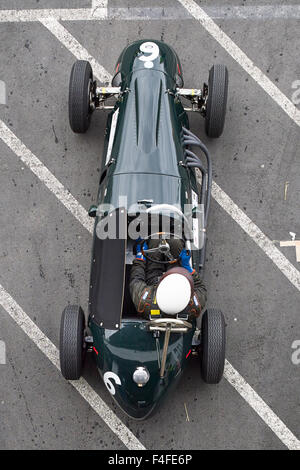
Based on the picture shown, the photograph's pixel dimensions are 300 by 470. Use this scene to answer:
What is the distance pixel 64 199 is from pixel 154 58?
5.95ft

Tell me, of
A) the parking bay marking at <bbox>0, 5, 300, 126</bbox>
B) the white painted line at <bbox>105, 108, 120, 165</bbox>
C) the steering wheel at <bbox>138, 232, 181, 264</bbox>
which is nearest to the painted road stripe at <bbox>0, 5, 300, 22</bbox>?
the parking bay marking at <bbox>0, 5, 300, 126</bbox>

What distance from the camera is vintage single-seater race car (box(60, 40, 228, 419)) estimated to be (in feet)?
15.9

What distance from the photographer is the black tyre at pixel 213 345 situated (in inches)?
204

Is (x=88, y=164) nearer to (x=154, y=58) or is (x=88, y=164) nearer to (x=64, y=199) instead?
(x=64, y=199)

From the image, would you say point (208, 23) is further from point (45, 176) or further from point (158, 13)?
point (45, 176)

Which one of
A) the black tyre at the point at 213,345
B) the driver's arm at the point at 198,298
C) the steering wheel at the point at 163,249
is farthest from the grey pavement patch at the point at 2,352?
the driver's arm at the point at 198,298

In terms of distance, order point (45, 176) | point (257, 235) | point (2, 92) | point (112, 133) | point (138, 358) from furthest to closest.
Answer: point (2, 92) < point (45, 176) < point (257, 235) < point (112, 133) < point (138, 358)

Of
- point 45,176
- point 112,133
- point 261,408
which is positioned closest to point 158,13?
point 112,133

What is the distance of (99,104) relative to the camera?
6164mm

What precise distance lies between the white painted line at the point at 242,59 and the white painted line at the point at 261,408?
2.95 metres

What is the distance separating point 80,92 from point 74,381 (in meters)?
3.07

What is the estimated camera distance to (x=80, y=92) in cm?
586

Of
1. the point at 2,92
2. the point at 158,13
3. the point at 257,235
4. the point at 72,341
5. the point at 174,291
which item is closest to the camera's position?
the point at 174,291
